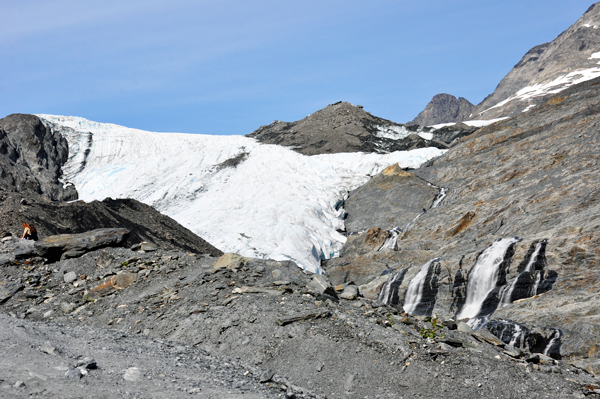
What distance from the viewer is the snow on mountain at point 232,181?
33188 millimetres

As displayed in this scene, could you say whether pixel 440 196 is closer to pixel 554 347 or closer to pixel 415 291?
pixel 415 291

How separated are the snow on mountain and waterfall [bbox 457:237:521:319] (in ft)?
34.4

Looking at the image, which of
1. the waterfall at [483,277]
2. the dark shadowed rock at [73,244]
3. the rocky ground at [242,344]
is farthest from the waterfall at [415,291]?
the dark shadowed rock at [73,244]

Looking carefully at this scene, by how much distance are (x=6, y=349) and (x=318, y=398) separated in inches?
177

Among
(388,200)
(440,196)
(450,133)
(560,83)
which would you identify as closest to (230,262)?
(440,196)

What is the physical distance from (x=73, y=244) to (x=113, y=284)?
262 centimetres

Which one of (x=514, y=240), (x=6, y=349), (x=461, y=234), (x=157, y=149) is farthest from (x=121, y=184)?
(x=6, y=349)

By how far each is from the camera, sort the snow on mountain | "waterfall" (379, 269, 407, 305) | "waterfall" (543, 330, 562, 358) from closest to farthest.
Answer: "waterfall" (543, 330, 562, 358) → "waterfall" (379, 269, 407, 305) → the snow on mountain

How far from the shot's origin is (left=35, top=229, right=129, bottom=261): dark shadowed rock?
45.1 ft

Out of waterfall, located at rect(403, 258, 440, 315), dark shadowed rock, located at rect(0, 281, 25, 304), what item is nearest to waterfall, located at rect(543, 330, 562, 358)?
waterfall, located at rect(403, 258, 440, 315)

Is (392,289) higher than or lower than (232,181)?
lower

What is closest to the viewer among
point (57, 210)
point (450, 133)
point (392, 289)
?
point (57, 210)

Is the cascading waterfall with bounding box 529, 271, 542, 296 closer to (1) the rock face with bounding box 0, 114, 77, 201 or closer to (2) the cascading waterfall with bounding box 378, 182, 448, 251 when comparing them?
(2) the cascading waterfall with bounding box 378, 182, 448, 251

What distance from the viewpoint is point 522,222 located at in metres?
23.7
